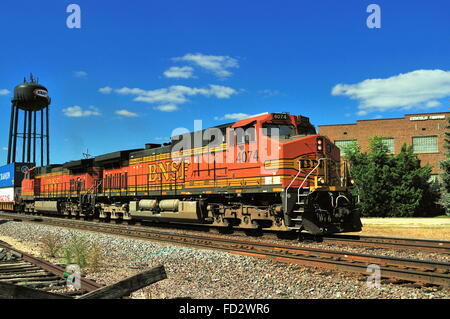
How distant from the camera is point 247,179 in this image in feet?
42.2

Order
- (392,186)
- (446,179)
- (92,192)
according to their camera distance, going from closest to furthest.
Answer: (92,192) → (446,179) → (392,186)

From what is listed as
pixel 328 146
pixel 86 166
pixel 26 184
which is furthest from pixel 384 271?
pixel 26 184

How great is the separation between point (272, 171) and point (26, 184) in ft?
93.7

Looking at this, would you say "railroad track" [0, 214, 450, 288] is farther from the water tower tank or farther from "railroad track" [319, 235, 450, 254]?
the water tower tank

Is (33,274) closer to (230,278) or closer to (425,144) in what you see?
(230,278)

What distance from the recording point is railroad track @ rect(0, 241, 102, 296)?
21.2 feet

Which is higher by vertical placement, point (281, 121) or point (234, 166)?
point (281, 121)

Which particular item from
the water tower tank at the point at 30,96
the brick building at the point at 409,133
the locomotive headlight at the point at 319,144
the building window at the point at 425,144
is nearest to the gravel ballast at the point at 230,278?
the locomotive headlight at the point at 319,144

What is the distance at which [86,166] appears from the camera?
24.5 metres

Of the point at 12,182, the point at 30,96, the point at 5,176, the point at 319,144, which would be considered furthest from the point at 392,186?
the point at 30,96

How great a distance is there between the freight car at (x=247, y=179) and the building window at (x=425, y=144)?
1152 inches

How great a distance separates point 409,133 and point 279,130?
31502mm

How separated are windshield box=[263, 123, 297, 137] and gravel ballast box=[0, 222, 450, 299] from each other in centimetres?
421
